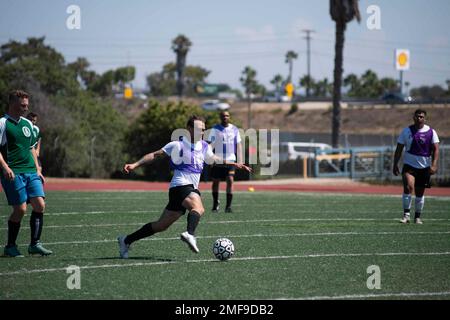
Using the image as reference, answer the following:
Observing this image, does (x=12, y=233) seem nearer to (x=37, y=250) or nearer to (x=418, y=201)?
(x=37, y=250)

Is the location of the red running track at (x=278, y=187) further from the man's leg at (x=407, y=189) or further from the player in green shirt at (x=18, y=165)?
the player in green shirt at (x=18, y=165)

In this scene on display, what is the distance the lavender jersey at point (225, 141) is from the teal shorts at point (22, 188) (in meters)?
7.36

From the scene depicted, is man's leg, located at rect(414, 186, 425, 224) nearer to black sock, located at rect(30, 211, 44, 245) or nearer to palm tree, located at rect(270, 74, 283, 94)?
black sock, located at rect(30, 211, 44, 245)

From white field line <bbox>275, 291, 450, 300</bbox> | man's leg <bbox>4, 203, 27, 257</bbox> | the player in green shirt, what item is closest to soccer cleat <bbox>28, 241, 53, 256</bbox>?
the player in green shirt

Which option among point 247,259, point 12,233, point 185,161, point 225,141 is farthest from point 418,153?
point 12,233

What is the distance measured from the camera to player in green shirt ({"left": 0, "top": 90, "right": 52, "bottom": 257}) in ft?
35.1

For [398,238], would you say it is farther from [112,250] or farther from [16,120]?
[16,120]

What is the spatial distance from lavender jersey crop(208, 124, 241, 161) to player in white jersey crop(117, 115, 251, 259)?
6.96 m

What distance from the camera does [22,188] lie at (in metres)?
10.8

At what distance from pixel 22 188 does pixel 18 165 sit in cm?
32

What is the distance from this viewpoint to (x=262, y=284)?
898 cm

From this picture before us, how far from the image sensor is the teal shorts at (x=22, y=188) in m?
10.7

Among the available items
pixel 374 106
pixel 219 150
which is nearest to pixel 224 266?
pixel 219 150
